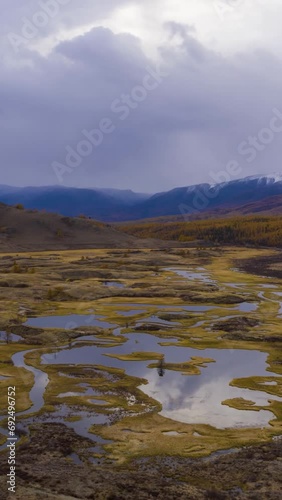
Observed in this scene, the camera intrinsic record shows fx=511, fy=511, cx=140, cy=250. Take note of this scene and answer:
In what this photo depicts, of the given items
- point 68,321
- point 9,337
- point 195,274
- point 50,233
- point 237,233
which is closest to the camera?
point 9,337

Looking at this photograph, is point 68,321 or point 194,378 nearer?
point 194,378

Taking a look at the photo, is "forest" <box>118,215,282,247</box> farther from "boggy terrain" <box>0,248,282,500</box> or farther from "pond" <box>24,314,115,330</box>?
"pond" <box>24,314,115,330</box>

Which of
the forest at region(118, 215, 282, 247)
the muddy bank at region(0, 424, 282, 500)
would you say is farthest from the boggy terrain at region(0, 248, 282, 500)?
the forest at region(118, 215, 282, 247)

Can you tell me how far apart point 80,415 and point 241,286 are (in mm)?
45591

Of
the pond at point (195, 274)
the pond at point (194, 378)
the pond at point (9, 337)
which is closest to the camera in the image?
the pond at point (194, 378)

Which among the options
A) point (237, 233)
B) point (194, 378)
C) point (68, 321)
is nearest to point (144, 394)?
point (194, 378)

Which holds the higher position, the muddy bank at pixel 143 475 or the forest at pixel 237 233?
the forest at pixel 237 233

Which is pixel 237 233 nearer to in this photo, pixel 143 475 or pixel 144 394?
pixel 144 394

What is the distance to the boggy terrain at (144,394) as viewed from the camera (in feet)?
55.1

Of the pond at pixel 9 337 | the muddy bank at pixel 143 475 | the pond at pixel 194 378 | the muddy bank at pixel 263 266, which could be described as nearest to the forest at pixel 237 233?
the muddy bank at pixel 263 266

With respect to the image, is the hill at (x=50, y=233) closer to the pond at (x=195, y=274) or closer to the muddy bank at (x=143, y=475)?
the pond at (x=195, y=274)

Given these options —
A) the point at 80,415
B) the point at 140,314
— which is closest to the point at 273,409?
the point at 80,415

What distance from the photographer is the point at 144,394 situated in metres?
25.1

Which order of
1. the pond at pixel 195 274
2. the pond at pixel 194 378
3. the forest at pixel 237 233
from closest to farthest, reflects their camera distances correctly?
the pond at pixel 194 378 → the pond at pixel 195 274 → the forest at pixel 237 233
